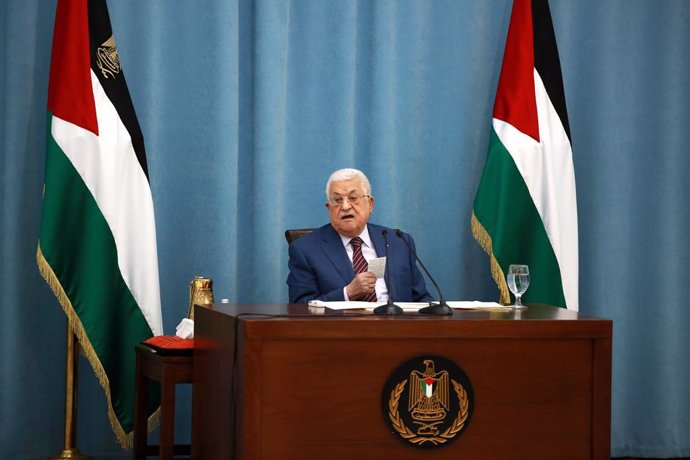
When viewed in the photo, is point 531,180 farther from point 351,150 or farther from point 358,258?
point 358,258

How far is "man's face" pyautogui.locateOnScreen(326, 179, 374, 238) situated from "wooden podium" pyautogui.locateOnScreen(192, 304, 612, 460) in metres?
1.02

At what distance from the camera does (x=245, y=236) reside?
16.0 ft

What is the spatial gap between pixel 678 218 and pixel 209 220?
2.70 metres

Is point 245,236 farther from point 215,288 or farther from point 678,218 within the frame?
point 678,218

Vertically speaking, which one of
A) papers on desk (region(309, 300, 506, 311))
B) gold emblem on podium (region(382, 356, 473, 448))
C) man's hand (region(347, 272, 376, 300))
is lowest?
gold emblem on podium (region(382, 356, 473, 448))

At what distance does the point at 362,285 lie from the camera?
3555mm

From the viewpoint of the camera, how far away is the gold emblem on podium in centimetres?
279

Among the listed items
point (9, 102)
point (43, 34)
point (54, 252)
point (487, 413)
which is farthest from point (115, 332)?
point (487, 413)

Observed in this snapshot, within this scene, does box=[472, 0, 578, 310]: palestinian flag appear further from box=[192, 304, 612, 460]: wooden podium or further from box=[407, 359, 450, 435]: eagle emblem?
box=[407, 359, 450, 435]: eagle emblem

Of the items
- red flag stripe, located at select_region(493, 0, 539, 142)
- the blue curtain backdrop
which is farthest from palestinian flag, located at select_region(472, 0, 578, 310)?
the blue curtain backdrop

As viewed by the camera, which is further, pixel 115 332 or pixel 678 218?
pixel 678 218

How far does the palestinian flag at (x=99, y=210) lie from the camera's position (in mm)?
4199

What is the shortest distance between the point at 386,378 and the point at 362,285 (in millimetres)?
789

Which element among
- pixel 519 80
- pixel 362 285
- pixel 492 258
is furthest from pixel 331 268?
pixel 519 80
